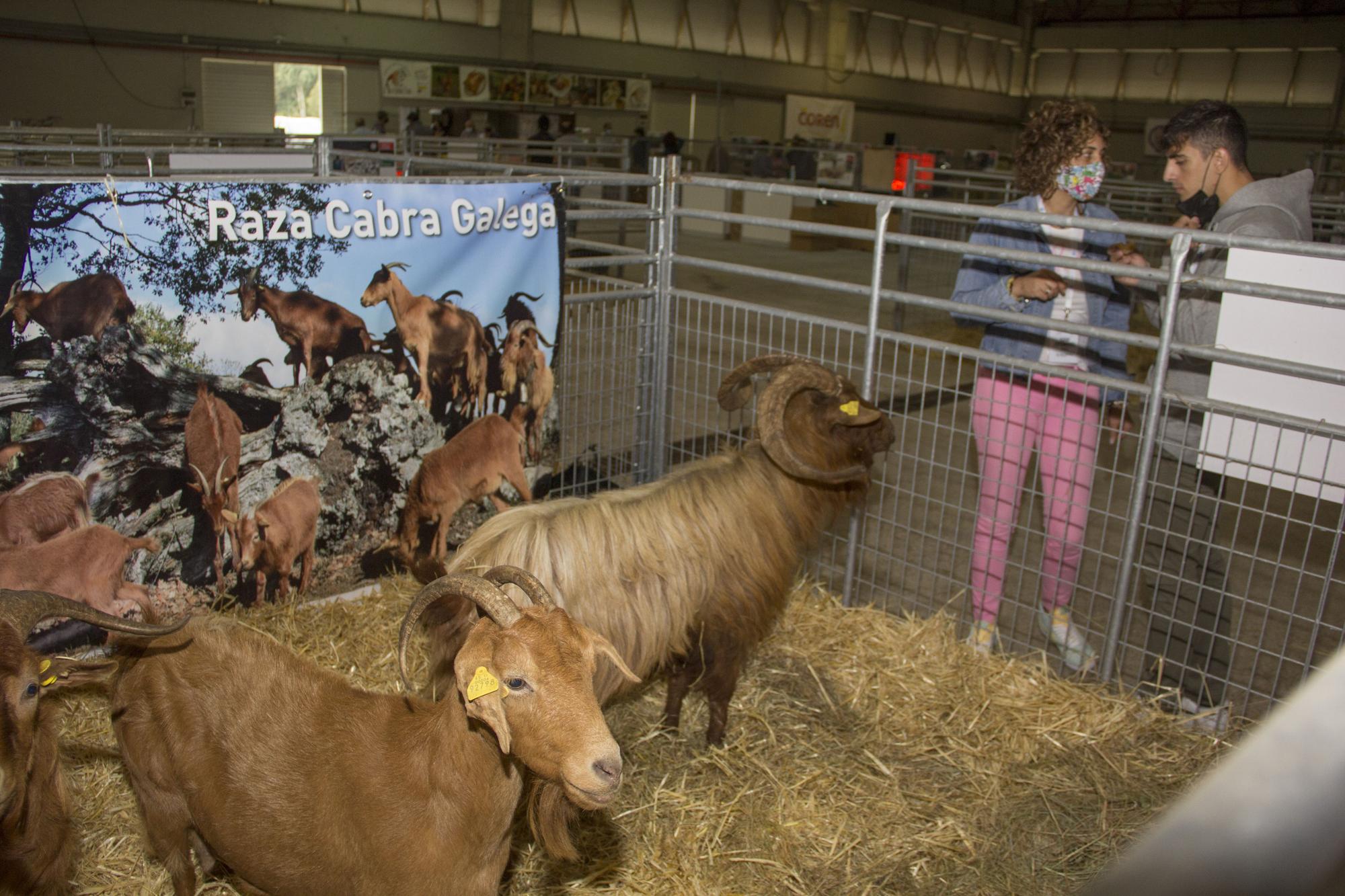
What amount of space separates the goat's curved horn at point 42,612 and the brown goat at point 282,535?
5.28 feet

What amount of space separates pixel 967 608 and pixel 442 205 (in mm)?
3162

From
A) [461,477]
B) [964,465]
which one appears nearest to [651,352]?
[461,477]

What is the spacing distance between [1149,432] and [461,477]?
2.86 meters

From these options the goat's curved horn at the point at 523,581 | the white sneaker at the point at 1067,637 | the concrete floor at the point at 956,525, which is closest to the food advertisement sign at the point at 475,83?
the concrete floor at the point at 956,525

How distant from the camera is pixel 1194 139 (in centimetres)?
358

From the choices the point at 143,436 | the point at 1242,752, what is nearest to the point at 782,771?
the point at 143,436

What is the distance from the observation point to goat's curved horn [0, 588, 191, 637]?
221 cm

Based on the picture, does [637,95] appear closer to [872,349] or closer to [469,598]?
[872,349]

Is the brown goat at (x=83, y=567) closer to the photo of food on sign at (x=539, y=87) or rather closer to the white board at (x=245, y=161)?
the white board at (x=245, y=161)

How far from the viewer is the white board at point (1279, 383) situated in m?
3.20

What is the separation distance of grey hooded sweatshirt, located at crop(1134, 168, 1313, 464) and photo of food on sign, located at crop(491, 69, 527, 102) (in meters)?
22.2

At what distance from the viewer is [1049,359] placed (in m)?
3.96

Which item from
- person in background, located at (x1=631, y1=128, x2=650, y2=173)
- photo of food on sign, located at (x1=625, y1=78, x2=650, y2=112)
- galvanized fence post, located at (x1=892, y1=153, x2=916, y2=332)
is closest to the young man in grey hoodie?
galvanized fence post, located at (x1=892, y1=153, x2=916, y2=332)

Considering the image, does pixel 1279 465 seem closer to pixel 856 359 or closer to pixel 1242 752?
pixel 1242 752
